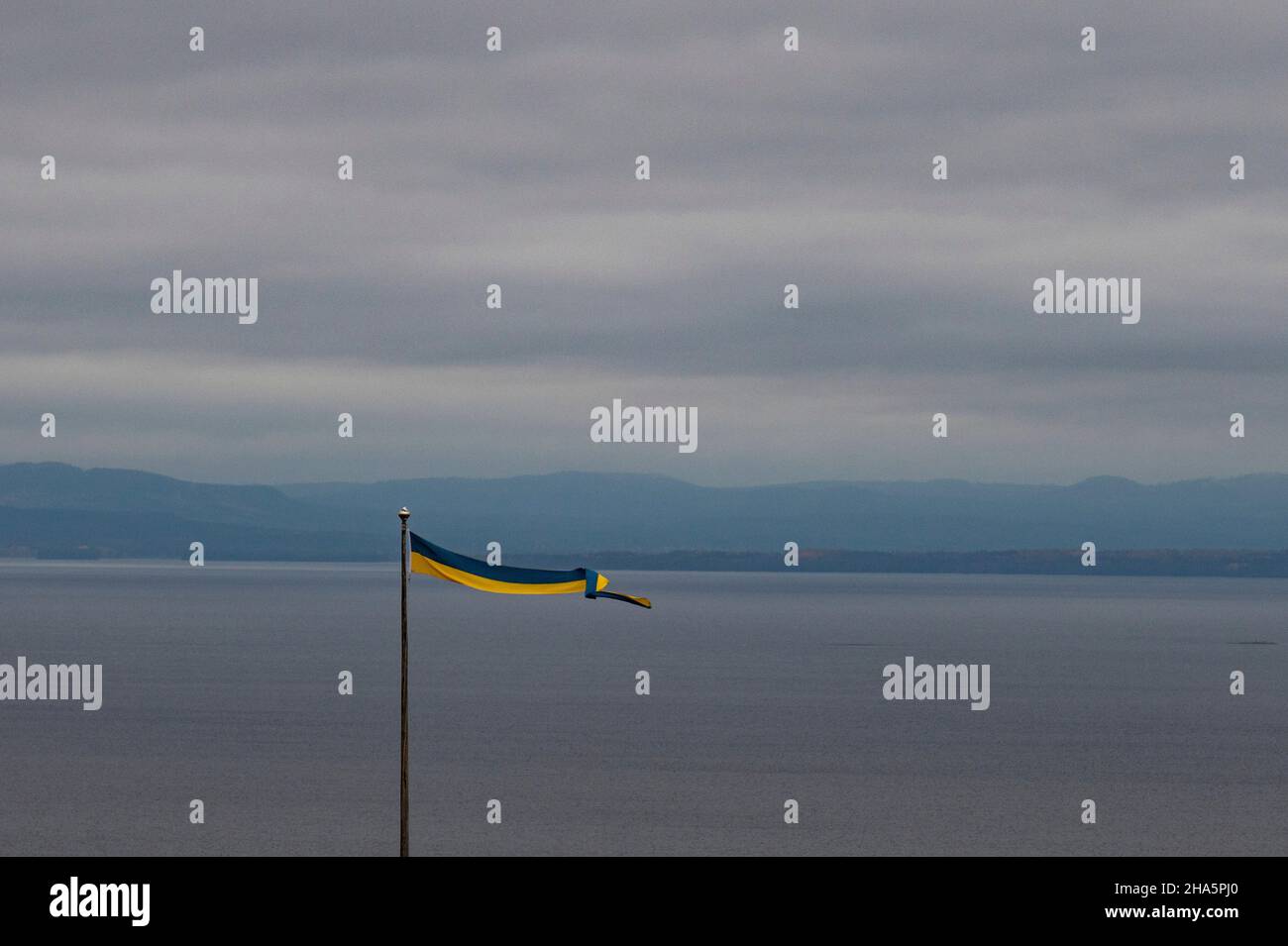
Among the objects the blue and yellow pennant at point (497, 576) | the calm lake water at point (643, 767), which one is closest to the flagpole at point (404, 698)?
the blue and yellow pennant at point (497, 576)

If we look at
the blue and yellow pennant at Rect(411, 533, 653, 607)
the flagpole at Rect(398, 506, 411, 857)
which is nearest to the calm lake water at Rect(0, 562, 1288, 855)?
the flagpole at Rect(398, 506, 411, 857)

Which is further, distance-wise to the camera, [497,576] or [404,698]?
[497,576]
